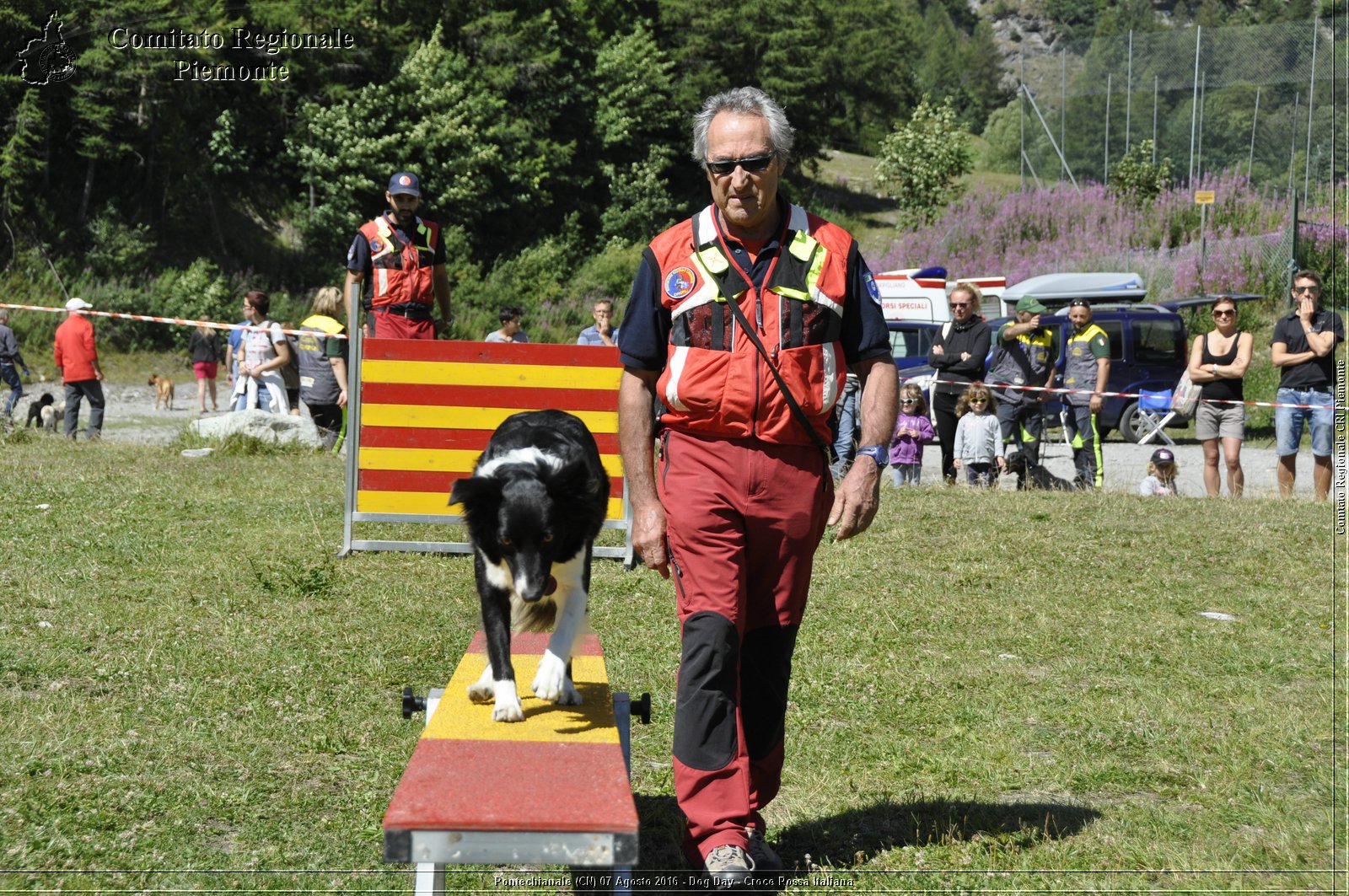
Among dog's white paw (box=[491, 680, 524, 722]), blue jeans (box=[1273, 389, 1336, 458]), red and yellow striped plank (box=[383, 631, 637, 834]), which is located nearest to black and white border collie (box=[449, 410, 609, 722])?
dog's white paw (box=[491, 680, 524, 722])

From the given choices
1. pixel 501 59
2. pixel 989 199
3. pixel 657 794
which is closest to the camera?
pixel 657 794

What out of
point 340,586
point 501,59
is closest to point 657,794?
point 340,586

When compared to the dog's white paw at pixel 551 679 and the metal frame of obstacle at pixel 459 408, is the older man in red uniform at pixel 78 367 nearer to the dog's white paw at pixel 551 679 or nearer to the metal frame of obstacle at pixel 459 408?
the metal frame of obstacle at pixel 459 408

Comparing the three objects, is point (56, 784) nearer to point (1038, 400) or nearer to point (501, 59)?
point (1038, 400)

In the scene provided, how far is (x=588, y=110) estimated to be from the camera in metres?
49.4

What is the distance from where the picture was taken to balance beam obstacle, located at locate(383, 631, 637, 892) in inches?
128

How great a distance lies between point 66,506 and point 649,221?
134ft

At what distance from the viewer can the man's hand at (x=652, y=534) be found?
14.4ft

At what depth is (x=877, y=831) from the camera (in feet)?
16.0

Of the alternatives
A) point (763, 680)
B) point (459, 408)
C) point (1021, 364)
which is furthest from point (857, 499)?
point (1021, 364)

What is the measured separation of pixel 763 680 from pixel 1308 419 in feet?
33.9

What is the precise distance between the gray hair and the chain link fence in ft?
92.6

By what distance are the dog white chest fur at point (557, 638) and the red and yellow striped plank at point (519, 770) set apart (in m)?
0.05

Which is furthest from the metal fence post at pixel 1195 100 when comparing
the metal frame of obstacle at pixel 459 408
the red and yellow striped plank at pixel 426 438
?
the red and yellow striped plank at pixel 426 438
